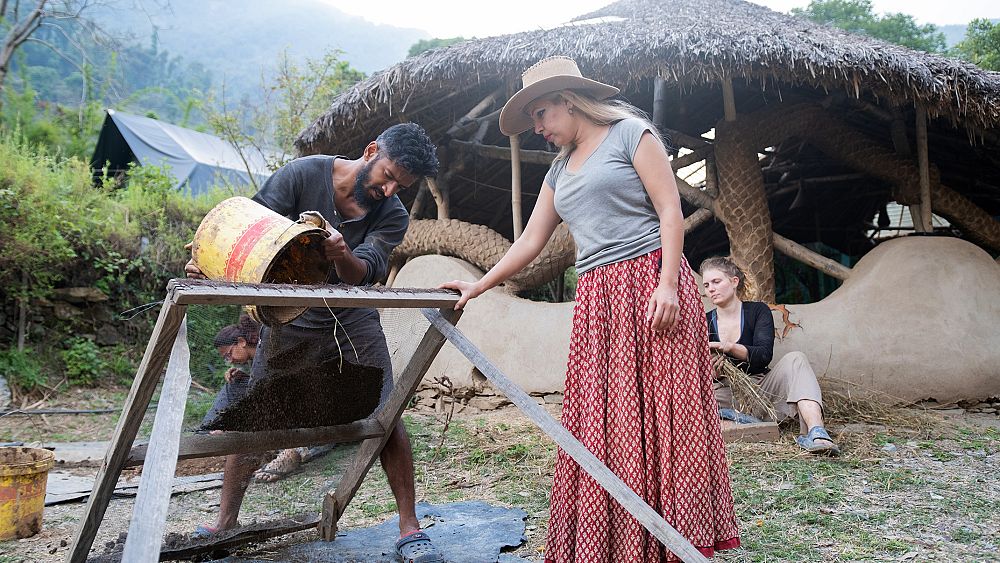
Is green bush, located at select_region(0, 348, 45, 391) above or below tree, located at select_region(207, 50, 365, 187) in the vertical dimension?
below

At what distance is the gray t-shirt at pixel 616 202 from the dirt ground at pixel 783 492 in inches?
43.4

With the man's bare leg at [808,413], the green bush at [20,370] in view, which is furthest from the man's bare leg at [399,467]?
the green bush at [20,370]

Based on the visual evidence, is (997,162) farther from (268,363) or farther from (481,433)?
(268,363)

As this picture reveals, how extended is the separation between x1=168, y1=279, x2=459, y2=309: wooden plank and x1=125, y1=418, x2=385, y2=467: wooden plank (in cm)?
54

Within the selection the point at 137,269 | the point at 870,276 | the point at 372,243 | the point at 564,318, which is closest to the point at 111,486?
the point at 372,243

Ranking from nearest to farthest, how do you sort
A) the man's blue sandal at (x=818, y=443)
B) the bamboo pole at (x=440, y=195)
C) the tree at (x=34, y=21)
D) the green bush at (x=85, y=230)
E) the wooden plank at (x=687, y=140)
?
the man's blue sandal at (x=818, y=443), the wooden plank at (x=687, y=140), the bamboo pole at (x=440, y=195), the green bush at (x=85, y=230), the tree at (x=34, y=21)

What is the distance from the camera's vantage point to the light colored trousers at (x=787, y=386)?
387 centimetres

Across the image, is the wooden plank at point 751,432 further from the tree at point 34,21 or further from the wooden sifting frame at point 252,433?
the tree at point 34,21

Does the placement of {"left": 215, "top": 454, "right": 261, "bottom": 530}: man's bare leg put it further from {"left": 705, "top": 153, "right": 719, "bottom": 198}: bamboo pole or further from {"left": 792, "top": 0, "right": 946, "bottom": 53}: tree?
{"left": 792, "top": 0, "right": 946, "bottom": 53}: tree

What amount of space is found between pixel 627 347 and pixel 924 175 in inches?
189

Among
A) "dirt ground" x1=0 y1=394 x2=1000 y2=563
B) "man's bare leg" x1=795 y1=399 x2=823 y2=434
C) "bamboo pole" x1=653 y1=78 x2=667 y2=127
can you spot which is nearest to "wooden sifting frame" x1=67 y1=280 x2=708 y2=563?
"dirt ground" x1=0 y1=394 x2=1000 y2=563

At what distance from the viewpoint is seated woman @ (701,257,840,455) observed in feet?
12.7

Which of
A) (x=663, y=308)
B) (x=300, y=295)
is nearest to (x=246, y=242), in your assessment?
(x=300, y=295)

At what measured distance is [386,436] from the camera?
2426mm
